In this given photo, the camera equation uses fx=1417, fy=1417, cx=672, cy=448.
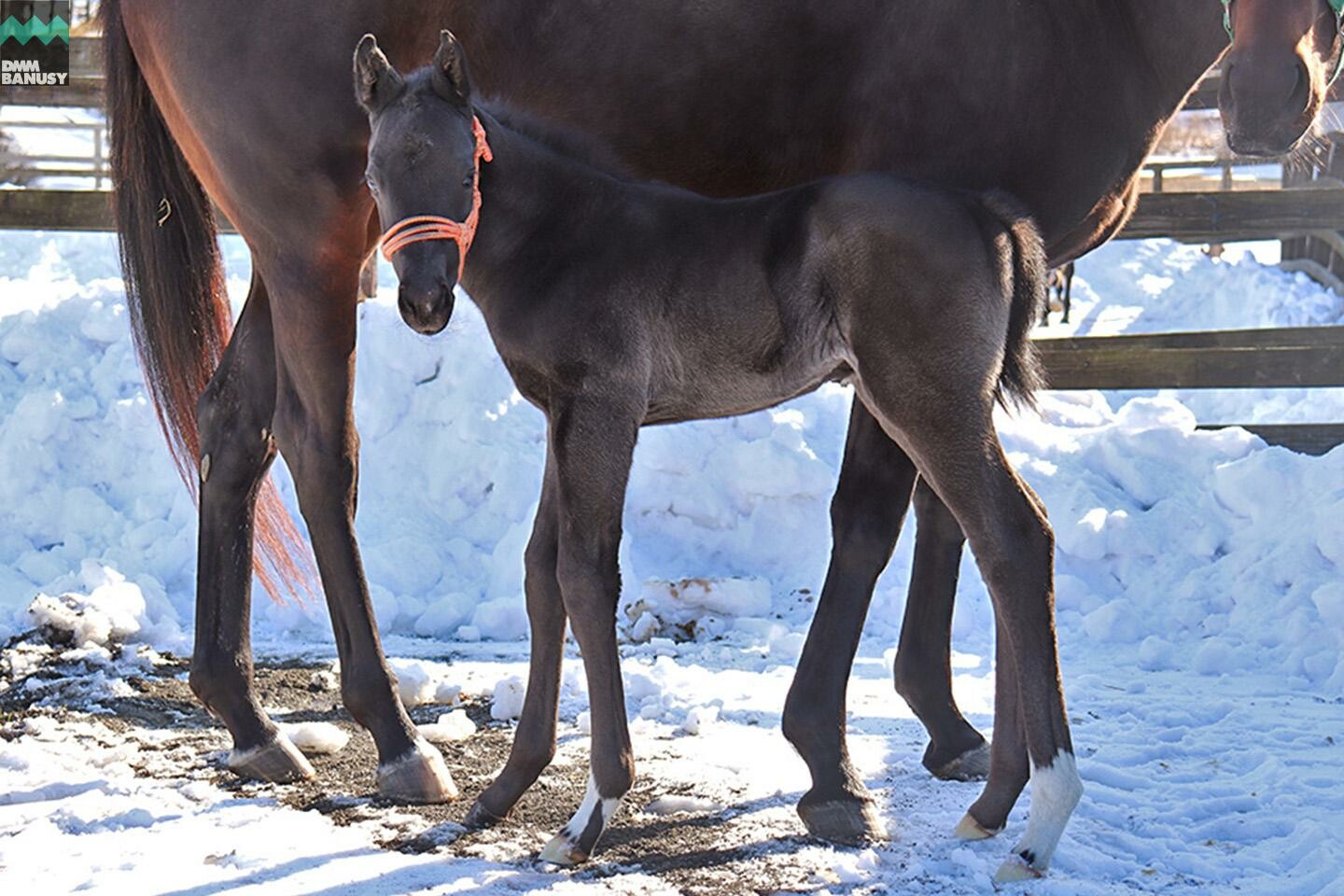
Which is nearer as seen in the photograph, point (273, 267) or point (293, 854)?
point (293, 854)

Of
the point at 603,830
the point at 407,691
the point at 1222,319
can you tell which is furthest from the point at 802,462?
the point at 1222,319

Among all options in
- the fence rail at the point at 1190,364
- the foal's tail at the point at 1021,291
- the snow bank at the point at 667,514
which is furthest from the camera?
the fence rail at the point at 1190,364

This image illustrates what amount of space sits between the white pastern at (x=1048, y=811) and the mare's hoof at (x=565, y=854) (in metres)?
0.87

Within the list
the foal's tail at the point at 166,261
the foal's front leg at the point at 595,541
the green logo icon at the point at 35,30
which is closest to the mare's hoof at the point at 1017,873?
the foal's front leg at the point at 595,541

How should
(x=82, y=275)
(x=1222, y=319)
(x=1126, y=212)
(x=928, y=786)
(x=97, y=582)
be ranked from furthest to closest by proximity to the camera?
(x=1222, y=319), (x=82, y=275), (x=97, y=582), (x=1126, y=212), (x=928, y=786)

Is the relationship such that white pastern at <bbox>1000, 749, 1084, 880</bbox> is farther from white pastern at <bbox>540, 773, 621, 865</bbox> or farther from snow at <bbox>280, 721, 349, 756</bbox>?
snow at <bbox>280, 721, 349, 756</bbox>

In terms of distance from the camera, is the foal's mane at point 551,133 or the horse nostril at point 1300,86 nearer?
the horse nostril at point 1300,86

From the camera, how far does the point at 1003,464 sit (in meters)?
3.00

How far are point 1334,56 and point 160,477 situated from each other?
5058mm

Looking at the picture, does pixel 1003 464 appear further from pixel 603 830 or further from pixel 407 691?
pixel 407 691

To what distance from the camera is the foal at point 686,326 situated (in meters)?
2.92

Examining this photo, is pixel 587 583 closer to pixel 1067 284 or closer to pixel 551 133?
pixel 551 133

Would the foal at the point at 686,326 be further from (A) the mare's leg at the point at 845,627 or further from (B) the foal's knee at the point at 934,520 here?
(B) the foal's knee at the point at 934,520

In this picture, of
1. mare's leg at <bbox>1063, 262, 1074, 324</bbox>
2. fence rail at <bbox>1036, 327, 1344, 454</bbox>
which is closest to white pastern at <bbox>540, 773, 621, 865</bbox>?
fence rail at <bbox>1036, 327, 1344, 454</bbox>
